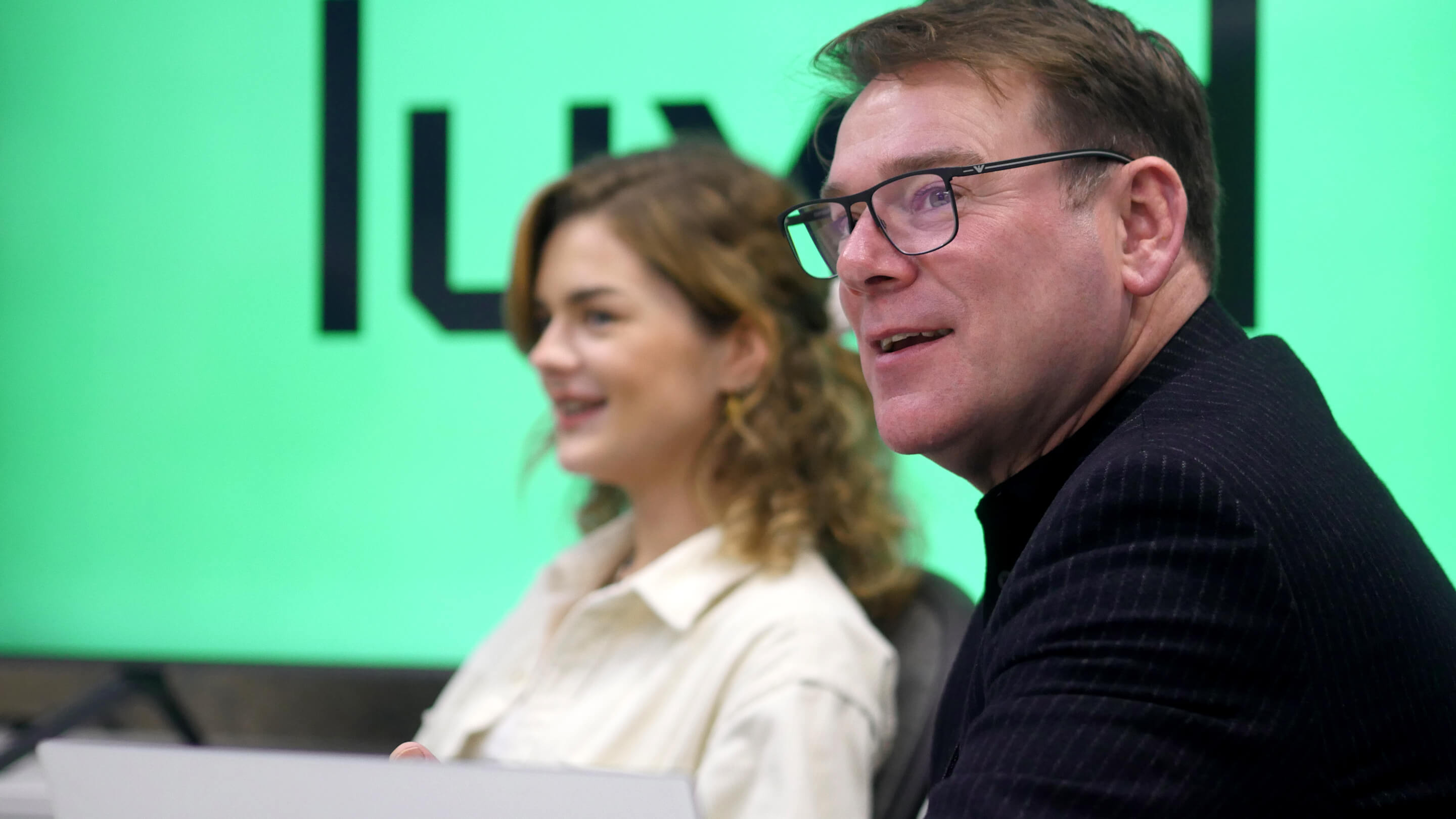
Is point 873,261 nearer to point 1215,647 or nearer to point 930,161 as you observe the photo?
point 930,161

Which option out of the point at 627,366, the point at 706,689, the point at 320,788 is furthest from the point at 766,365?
the point at 320,788

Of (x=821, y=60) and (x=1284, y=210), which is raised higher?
(x=821, y=60)

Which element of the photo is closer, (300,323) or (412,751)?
(412,751)

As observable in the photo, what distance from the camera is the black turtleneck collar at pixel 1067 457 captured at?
0.85m

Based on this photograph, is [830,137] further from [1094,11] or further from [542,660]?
[542,660]

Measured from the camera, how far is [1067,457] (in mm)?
894

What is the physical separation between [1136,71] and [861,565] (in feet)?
2.79

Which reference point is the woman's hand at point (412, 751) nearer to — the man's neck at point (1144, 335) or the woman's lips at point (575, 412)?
the man's neck at point (1144, 335)

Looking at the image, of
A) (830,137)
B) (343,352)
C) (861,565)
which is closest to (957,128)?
(830,137)

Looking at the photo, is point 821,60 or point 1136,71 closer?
point 1136,71

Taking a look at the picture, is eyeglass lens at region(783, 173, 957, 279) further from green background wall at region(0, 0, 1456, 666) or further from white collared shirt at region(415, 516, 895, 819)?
green background wall at region(0, 0, 1456, 666)

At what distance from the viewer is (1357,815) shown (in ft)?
2.13

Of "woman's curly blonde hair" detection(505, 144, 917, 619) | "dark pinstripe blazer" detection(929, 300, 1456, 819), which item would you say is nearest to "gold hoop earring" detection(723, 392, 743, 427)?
"woman's curly blonde hair" detection(505, 144, 917, 619)

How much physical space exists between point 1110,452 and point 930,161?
0.29 metres
